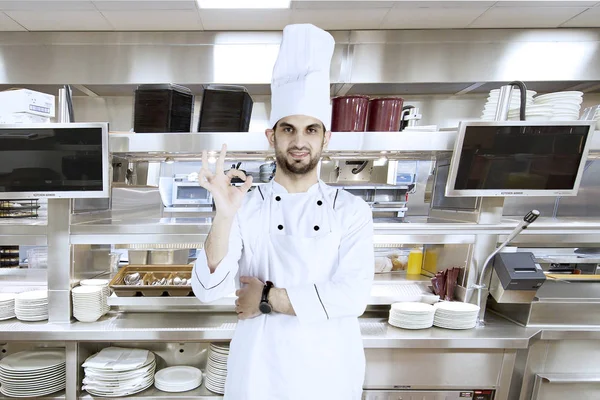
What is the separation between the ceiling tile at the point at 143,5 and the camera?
2.60m

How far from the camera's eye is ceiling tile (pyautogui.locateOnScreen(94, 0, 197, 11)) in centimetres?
260

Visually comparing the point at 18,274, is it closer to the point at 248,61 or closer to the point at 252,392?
the point at 252,392

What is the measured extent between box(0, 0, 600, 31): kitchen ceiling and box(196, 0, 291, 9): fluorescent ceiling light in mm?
63

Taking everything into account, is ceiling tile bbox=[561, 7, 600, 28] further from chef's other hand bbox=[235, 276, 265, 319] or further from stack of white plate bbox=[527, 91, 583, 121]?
chef's other hand bbox=[235, 276, 265, 319]

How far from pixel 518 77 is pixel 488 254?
2.21 m

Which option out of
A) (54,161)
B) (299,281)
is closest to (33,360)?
(54,161)

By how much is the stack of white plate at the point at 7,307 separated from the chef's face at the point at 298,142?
6.01 ft

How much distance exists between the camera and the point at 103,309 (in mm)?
1828

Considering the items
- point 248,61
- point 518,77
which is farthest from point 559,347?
point 248,61

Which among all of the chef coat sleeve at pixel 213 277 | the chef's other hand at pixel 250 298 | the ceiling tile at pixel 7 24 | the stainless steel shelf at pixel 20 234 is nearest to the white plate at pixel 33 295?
the stainless steel shelf at pixel 20 234

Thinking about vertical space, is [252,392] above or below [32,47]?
below

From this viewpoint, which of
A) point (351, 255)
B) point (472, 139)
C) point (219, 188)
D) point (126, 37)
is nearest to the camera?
point (219, 188)

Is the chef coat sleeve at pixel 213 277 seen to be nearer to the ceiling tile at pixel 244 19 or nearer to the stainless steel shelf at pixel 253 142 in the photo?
the stainless steel shelf at pixel 253 142

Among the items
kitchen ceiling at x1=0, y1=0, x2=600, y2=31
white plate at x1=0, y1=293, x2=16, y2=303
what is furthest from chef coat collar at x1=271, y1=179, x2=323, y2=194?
kitchen ceiling at x1=0, y1=0, x2=600, y2=31
